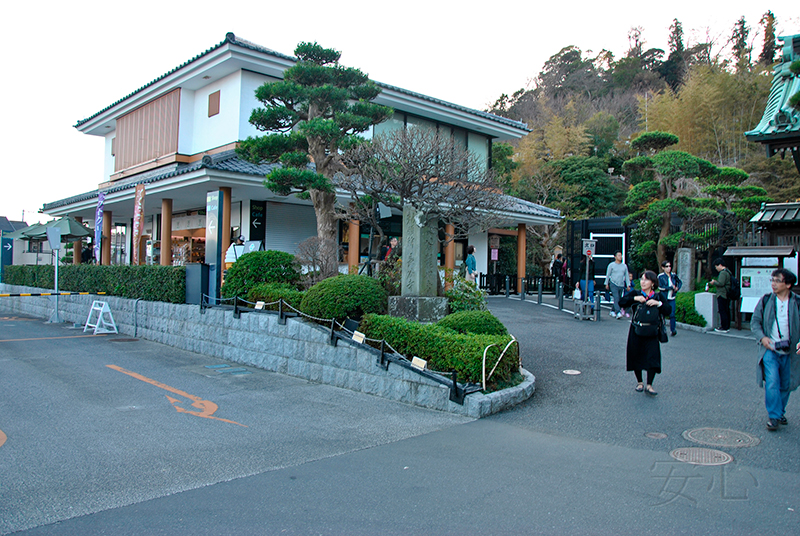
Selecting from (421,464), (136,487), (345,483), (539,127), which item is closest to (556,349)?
(421,464)

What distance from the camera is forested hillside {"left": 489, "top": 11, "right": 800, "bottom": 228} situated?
84.3ft

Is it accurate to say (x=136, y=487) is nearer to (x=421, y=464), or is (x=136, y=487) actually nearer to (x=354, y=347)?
(x=421, y=464)

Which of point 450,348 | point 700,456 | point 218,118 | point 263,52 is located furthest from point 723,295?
point 218,118

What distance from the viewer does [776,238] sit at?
1352 cm

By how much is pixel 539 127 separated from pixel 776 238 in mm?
26727

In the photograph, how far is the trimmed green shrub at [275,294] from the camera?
968cm

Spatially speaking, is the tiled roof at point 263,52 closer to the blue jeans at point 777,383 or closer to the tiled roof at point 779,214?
the tiled roof at point 779,214

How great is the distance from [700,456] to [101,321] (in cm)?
1392

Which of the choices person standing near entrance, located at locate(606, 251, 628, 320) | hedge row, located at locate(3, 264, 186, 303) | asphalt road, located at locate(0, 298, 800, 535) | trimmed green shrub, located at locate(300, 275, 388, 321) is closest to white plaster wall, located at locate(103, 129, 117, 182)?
hedge row, located at locate(3, 264, 186, 303)

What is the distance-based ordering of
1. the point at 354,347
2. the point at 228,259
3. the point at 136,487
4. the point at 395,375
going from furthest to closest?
the point at 228,259, the point at 354,347, the point at 395,375, the point at 136,487

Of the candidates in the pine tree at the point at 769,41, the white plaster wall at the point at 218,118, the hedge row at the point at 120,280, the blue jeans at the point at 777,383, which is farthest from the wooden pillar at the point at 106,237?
the pine tree at the point at 769,41

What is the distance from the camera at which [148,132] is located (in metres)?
19.2

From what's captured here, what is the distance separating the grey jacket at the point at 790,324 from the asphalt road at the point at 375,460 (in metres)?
0.63

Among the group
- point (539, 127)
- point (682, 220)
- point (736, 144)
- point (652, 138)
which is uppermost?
point (539, 127)
